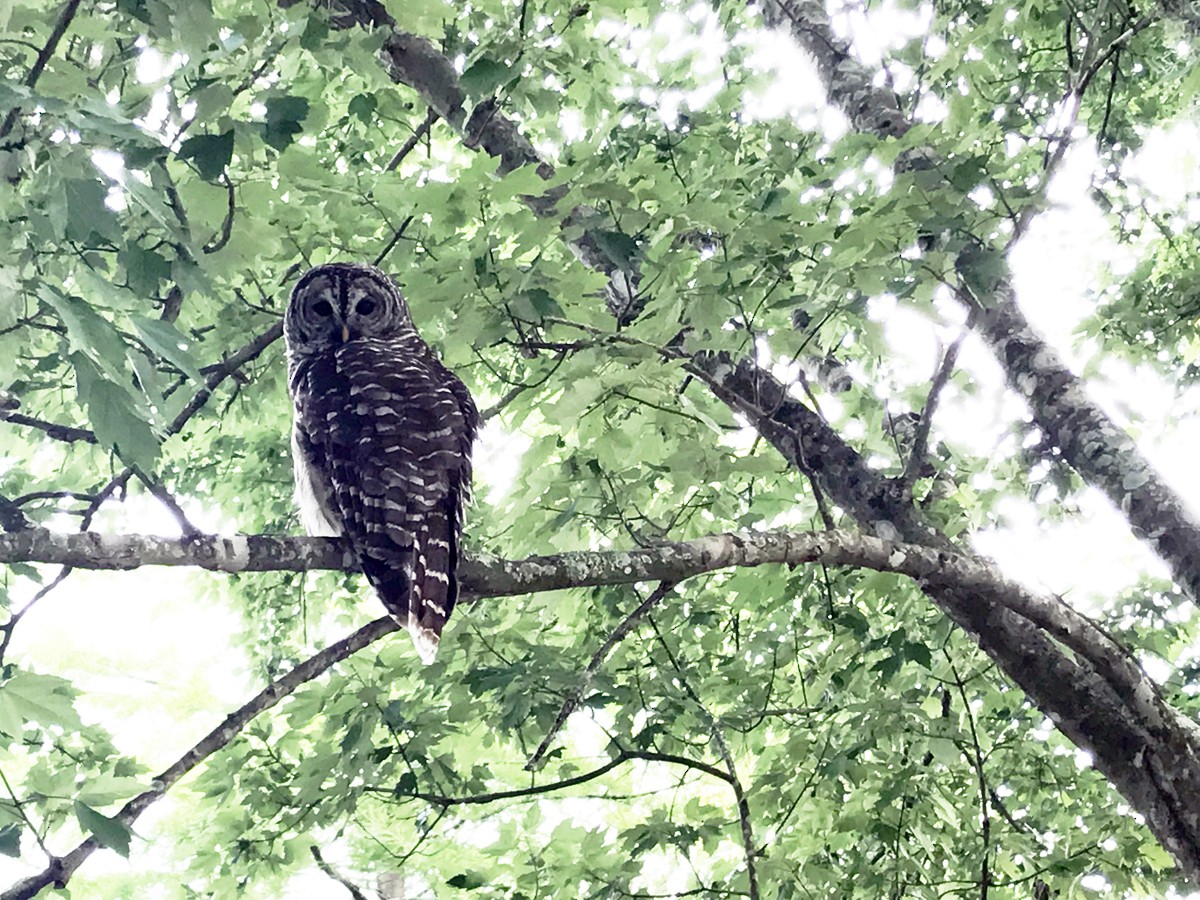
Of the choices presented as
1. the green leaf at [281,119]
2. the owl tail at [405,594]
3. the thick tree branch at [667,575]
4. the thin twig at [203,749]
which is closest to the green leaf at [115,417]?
the thick tree branch at [667,575]

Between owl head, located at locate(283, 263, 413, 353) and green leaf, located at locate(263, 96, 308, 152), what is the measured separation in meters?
1.84

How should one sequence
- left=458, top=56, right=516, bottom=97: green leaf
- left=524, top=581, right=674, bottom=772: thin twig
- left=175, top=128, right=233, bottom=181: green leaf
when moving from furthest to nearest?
left=524, top=581, right=674, bottom=772: thin twig
left=458, top=56, right=516, bottom=97: green leaf
left=175, top=128, right=233, bottom=181: green leaf

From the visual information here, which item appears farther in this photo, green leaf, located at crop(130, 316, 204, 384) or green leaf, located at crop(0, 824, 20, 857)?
green leaf, located at crop(0, 824, 20, 857)

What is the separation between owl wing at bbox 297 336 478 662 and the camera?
2.88 metres

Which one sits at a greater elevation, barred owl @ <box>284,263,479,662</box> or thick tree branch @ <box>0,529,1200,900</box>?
barred owl @ <box>284,263,479,662</box>

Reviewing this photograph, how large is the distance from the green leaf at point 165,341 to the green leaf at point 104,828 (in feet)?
3.21

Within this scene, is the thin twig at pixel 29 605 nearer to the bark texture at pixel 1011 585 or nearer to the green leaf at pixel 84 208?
the green leaf at pixel 84 208

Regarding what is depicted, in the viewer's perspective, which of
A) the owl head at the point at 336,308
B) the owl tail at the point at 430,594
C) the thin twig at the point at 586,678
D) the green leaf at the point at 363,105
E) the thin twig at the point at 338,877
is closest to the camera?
the owl tail at the point at 430,594

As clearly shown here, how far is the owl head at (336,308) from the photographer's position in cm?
405

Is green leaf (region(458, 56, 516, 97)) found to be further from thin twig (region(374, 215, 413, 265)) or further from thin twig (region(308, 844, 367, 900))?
thin twig (region(308, 844, 367, 900))

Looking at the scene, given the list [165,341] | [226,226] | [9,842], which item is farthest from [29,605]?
[165,341]

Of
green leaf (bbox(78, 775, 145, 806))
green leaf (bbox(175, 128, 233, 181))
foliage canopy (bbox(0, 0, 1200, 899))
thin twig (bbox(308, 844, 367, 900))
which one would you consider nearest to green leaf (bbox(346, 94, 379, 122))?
foliage canopy (bbox(0, 0, 1200, 899))

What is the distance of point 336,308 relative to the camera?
161 inches

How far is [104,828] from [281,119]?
1444 millimetres
